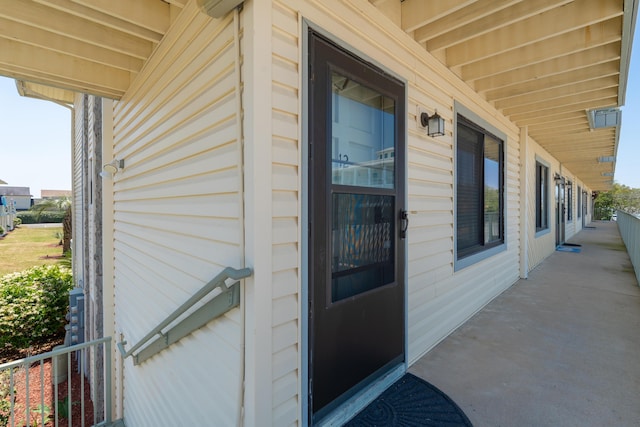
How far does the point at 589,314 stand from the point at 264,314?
163 inches

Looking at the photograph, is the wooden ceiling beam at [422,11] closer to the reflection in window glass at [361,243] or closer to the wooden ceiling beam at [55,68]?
the reflection in window glass at [361,243]

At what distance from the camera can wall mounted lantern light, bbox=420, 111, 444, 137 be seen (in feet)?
8.87

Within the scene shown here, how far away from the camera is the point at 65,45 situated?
2.47 m

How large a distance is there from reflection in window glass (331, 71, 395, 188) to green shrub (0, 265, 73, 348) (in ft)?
24.3

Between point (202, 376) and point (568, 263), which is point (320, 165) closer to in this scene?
point (202, 376)

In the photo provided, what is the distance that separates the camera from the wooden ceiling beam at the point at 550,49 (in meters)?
2.51

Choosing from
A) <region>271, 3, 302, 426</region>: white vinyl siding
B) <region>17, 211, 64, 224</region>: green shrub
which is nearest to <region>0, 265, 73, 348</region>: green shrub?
<region>271, 3, 302, 426</region>: white vinyl siding

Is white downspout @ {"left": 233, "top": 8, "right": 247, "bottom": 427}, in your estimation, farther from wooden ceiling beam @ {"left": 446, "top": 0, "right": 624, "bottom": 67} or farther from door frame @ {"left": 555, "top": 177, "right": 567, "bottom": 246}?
door frame @ {"left": 555, "top": 177, "right": 567, "bottom": 246}

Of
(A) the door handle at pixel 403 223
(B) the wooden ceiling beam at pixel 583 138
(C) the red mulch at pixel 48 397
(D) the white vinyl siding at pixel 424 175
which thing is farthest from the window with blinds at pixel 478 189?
(C) the red mulch at pixel 48 397

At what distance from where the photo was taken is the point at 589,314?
3646mm

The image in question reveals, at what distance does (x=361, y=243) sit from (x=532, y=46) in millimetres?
2588

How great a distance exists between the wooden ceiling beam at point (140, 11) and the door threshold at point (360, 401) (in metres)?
2.90

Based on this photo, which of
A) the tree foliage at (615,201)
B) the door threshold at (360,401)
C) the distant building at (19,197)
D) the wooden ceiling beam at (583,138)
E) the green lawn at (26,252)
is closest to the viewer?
the door threshold at (360,401)

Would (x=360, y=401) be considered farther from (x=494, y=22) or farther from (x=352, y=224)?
(x=494, y=22)
